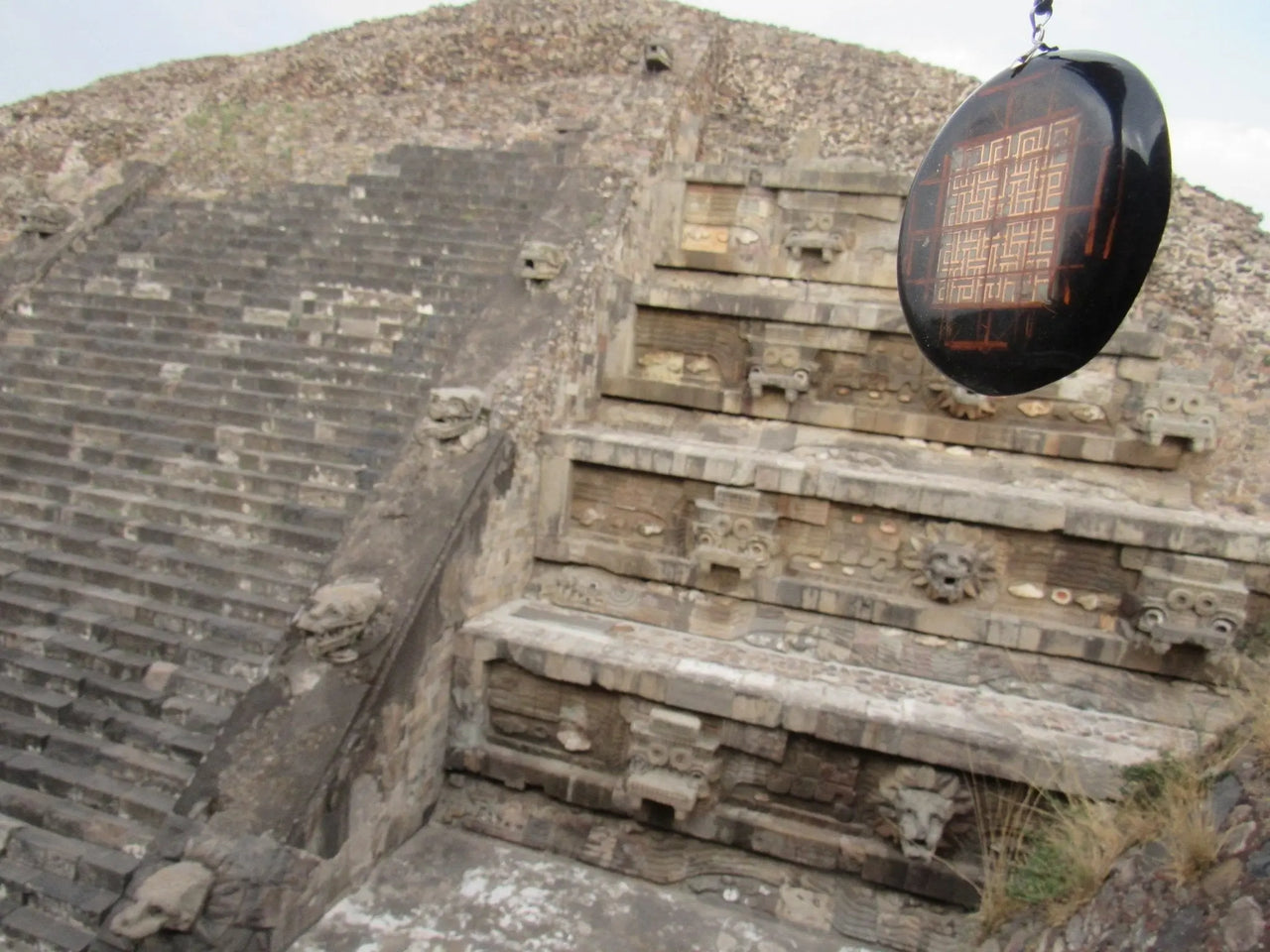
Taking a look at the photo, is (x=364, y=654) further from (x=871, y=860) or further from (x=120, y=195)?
(x=120, y=195)

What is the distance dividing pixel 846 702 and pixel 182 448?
603cm

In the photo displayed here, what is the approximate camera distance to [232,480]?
671cm

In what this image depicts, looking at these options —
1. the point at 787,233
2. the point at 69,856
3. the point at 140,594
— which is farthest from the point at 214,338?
the point at 787,233

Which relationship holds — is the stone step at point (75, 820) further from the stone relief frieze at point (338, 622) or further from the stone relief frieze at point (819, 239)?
the stone relief frieze at point (819, 239)

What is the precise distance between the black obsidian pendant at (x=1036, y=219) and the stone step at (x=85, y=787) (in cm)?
528

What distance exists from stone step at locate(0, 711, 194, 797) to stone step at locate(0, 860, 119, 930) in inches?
24.2

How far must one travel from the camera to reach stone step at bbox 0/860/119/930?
14.8 feet

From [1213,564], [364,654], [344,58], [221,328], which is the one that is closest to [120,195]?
[221,328]

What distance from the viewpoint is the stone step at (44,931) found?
174 inches

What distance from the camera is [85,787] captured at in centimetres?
505

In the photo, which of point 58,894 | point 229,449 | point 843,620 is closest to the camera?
point 58,894

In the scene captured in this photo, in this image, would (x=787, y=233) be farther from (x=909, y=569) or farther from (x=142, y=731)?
(x=142, y=731)

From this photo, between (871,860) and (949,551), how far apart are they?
7.50 ft

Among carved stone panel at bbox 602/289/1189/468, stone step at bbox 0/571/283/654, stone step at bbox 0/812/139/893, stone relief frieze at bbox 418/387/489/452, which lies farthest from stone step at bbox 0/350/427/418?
stone step at bbox 0/812/139/893
